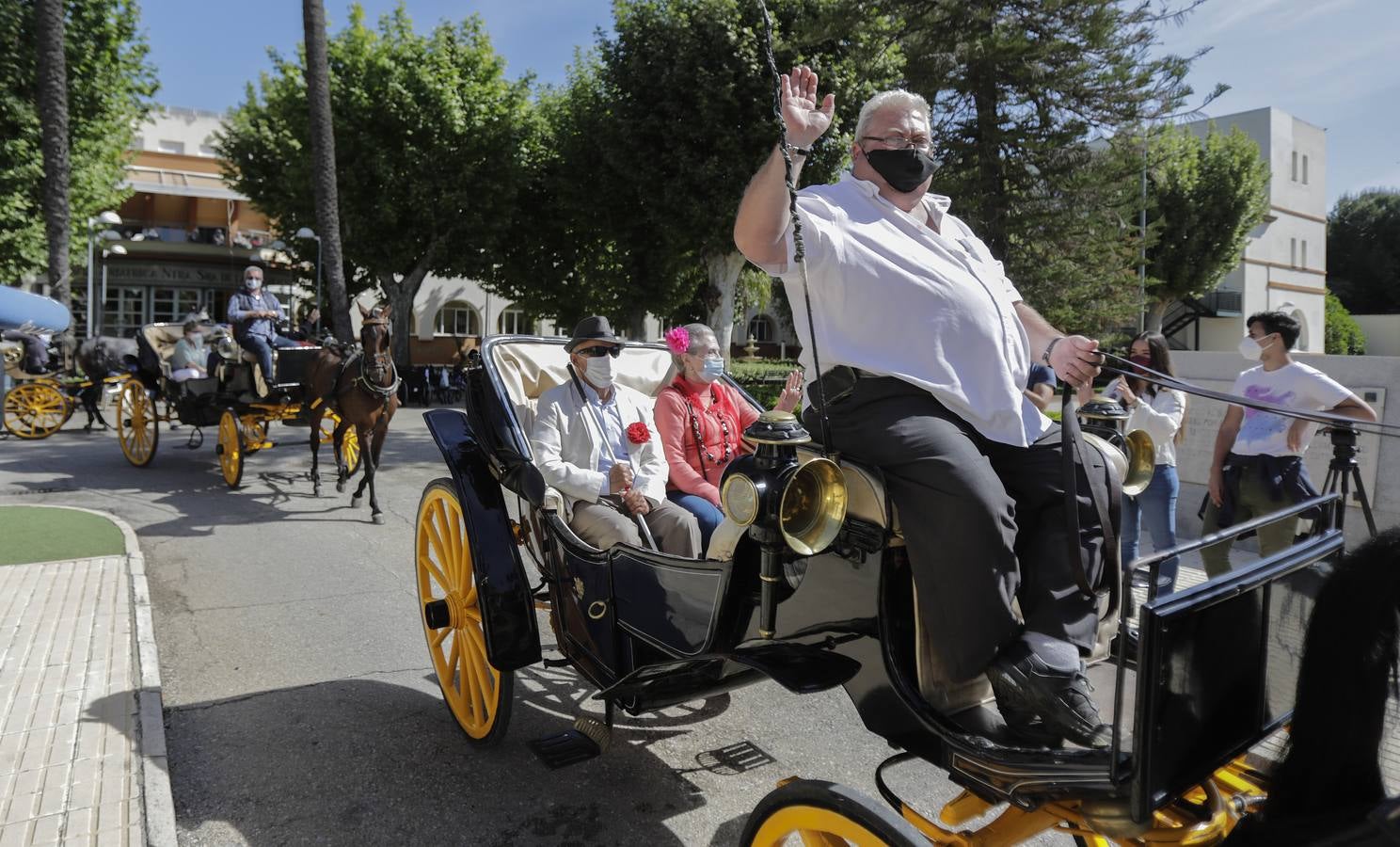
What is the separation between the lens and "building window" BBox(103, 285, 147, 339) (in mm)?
32156

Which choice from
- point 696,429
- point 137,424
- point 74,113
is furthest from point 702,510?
point 74,113

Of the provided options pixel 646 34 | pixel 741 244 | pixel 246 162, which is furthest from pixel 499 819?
pixel 246 162

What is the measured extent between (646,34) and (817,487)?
58.6 ft

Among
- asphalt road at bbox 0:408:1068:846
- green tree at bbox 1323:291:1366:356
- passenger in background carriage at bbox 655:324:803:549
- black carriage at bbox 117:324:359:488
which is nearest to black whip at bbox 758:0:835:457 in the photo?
asphalt road at bbox 0:408:1068:846

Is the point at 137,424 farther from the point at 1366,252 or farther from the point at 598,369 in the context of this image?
the point at 1366,252

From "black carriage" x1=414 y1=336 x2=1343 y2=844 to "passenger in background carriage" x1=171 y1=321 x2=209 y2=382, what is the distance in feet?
29.9

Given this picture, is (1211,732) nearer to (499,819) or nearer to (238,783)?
(499,819)

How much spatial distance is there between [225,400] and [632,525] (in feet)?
26.0

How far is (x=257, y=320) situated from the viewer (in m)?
10.1

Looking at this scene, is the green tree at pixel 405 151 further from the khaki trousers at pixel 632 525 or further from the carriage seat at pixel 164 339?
the khaki trousers at pixel 632 525

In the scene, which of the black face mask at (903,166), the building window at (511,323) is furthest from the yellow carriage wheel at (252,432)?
the building window at (511,323)

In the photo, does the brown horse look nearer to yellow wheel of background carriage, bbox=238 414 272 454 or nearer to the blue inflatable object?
yellow wheel of background carriage, bbox=238 414 272 454

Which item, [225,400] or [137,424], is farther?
[137,424]

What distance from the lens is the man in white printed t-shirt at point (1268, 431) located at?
4.46 m
